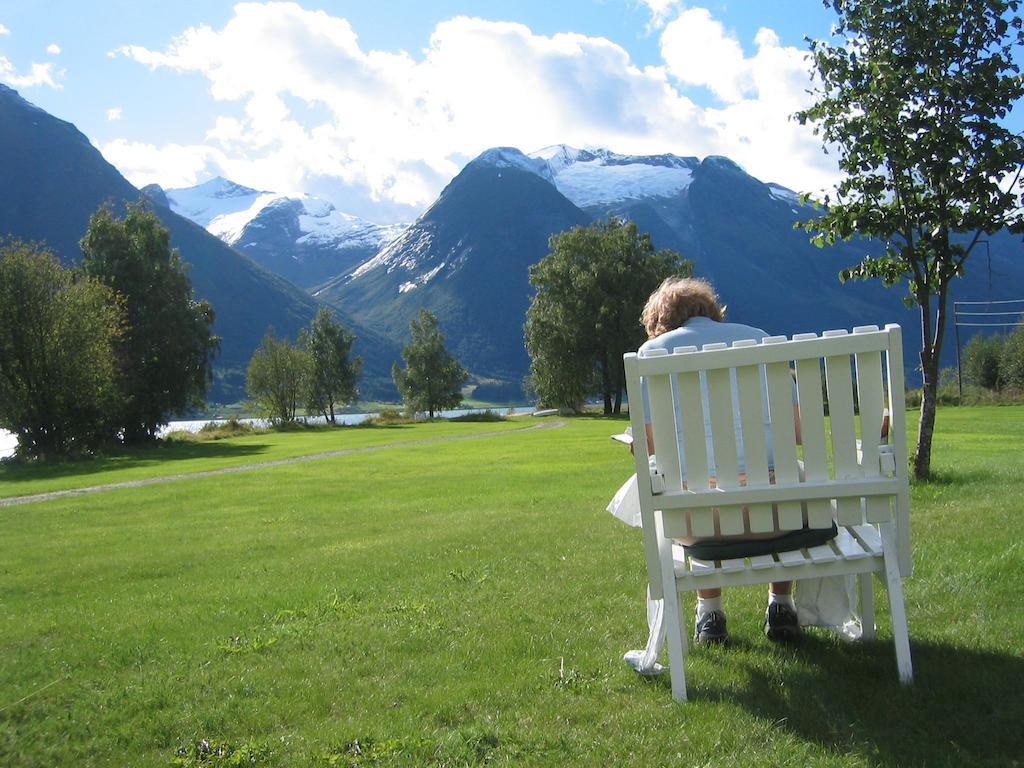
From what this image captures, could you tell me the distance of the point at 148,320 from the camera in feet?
182

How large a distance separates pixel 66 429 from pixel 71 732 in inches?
1788

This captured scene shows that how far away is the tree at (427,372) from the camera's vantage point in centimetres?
9256

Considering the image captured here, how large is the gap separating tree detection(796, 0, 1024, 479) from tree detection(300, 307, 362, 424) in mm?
84808

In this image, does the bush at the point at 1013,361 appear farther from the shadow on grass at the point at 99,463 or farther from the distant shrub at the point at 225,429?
the shadow on grass at the point at 99,463

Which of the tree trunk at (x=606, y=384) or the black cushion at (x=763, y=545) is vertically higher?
the black cushion at (x=763, y=545)

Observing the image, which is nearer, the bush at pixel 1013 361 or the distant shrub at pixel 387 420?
the distant shrub at pixel 387 420

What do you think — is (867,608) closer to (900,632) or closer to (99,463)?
(900,632)

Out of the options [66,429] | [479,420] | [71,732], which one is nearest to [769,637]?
[71,732]

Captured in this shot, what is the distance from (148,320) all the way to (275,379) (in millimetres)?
28019

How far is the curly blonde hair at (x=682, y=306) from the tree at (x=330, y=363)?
3572 inches

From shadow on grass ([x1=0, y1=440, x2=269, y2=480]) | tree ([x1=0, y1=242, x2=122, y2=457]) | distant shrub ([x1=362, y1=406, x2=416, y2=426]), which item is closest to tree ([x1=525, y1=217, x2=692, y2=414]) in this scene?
distant shrub ([x1=362, y1=406, x2=416, y2=426])

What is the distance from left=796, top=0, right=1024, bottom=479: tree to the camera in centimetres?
1166

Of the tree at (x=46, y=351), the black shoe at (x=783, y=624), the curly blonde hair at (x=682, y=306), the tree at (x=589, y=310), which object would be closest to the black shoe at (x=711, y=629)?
the black shoe at (x=783, y=624)

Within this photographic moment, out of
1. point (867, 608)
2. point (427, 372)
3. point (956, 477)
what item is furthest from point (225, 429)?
point (867, 608)
